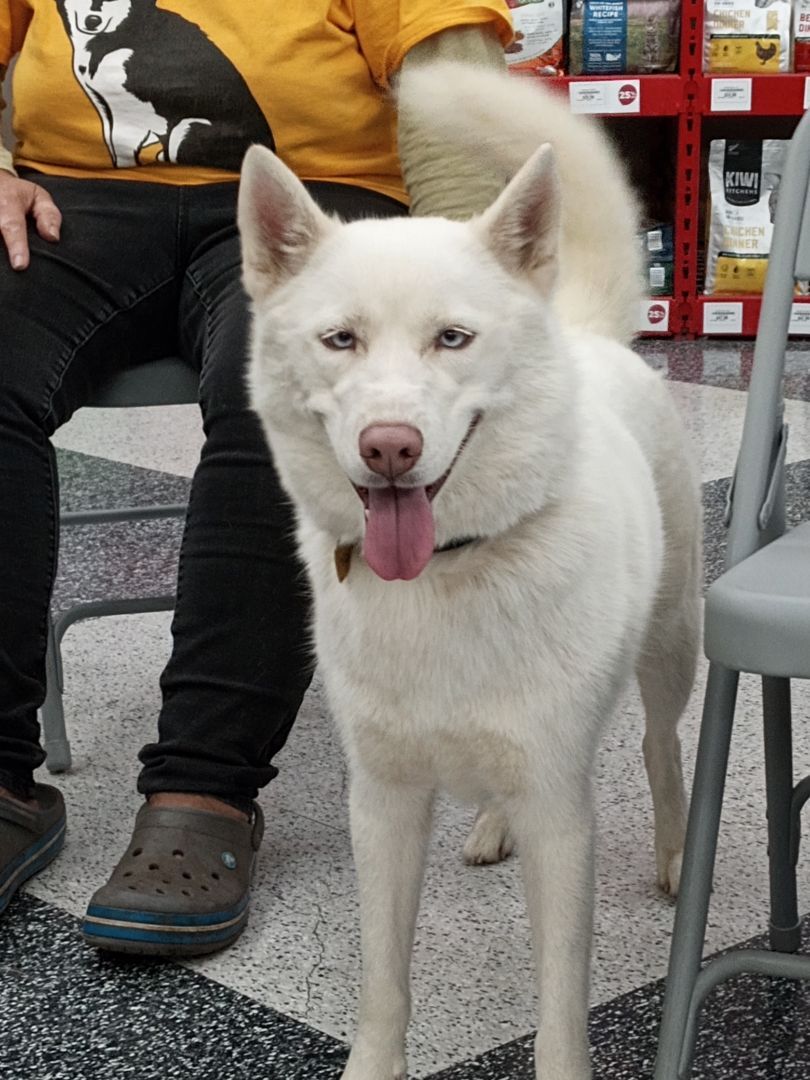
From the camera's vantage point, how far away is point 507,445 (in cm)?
107

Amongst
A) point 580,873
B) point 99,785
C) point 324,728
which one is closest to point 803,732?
point 324,728

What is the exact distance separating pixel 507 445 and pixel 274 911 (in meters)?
0.64

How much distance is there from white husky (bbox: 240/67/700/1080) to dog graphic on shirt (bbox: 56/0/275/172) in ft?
1.74

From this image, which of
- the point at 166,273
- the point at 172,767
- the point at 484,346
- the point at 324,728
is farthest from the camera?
the point at 324,728

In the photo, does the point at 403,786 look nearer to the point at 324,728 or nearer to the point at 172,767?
the point at 172,767

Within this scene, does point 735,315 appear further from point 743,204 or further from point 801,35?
point 801,35

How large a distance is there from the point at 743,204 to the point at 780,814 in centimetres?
339

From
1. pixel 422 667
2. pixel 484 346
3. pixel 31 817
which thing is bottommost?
pixel 31 817

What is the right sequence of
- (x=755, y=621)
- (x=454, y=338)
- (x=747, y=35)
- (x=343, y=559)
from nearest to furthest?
(x=755, y=621)
(x=454, y=338)
(x=343, y=559)
(x=747, y=35)

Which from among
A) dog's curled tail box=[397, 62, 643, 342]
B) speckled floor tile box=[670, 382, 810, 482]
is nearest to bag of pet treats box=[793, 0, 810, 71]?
speckled floor tile box=[670, 382, 810, 482]

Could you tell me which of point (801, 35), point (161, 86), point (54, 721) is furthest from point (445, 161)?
point (801, 35)

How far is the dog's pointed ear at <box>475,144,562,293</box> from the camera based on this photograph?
1076mm

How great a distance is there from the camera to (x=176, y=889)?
54.2 inches

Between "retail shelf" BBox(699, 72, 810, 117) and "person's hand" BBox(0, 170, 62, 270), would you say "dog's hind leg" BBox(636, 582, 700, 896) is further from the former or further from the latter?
"retail shelf" BBox(699, 72, 810, 117)
